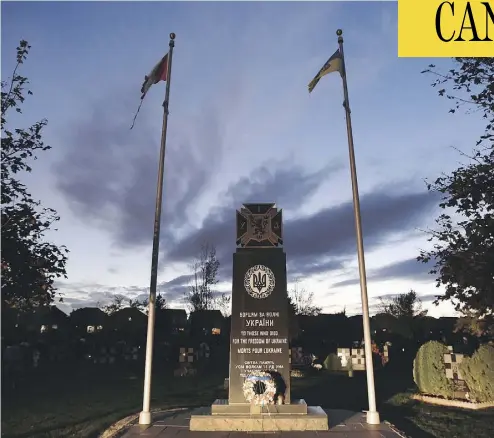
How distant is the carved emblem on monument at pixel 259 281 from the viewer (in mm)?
10336

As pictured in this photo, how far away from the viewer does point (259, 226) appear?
35.7 feet

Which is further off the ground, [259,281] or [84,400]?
[259,281]

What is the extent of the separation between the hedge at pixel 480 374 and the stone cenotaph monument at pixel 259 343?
16.5 ft

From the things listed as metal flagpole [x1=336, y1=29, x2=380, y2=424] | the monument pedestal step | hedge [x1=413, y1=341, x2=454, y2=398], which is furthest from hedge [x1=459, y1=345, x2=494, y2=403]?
the monument pedestal step

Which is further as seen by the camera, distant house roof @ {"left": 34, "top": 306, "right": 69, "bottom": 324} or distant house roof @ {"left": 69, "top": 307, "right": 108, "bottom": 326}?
distant house roof @ {"left": 69, "top": 307, "right": 108, "bottom": 326}

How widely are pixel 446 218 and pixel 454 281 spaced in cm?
203

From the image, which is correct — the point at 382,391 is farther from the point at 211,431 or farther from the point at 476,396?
the point at 211,431

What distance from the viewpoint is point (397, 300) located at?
6650 centimetres

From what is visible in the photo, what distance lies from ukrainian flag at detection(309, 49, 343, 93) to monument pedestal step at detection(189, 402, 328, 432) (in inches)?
298

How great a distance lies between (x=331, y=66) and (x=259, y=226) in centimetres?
423

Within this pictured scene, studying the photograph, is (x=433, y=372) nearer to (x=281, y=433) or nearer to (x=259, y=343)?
(x=259, y=343)

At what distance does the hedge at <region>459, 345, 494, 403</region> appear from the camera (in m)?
11.7

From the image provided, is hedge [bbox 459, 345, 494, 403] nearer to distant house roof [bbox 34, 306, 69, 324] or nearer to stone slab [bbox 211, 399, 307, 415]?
stone slab [bbox 211, 399, 307, 415]

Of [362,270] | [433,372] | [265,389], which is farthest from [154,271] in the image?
[433,372]
